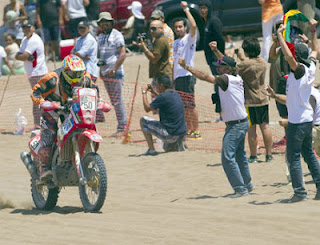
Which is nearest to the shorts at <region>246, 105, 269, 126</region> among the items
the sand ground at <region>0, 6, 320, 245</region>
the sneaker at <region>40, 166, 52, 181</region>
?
the sand ground at <region>0, 6, 320, 245</region>

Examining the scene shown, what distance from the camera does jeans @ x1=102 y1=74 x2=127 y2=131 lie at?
53.6ft

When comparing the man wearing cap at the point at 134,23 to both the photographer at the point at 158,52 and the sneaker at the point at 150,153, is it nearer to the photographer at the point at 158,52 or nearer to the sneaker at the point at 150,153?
the photographer at the point at 158,52

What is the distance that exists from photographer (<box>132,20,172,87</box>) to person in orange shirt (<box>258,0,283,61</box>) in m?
3.18

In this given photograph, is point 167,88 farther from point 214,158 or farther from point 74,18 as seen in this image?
point 74,18

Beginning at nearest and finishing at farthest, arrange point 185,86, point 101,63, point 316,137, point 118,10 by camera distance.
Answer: point 316,137 < point 185,86 < point 101,63 < point 118,10

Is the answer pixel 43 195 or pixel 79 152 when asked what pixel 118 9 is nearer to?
pixel 43 195

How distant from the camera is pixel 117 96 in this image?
1648 centimetres

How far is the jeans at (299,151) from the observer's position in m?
10.0

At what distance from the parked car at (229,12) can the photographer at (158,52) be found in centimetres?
553

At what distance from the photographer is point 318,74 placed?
1803 cm

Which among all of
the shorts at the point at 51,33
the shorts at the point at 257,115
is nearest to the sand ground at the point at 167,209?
the shorts at the point at 257,115

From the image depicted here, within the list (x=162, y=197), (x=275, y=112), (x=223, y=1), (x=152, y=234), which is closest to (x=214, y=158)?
(x=162, y=197)

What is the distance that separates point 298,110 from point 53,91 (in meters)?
2.87

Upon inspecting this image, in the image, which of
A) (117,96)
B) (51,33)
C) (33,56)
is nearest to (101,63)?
(117,96)
